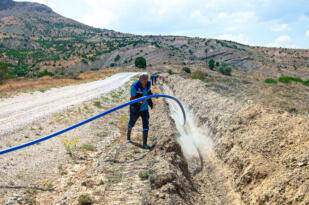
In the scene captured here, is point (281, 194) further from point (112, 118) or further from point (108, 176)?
point (112, 118)

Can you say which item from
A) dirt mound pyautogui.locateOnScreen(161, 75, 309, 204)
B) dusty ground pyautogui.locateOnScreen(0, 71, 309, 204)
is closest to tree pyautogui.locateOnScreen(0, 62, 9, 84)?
dusty ground pyautogui.locateOnScreen(0, 71, 309, 204)

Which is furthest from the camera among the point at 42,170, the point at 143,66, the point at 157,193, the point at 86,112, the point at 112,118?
the point at 143,66

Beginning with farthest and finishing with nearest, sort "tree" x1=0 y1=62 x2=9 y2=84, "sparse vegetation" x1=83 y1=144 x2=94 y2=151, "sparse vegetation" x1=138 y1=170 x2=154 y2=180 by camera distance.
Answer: "tree" x1=0 y1=62 x2=9 y2=84 → "sparse vegetation" x1=83 y1=144 x2=94 y2=151 → "sparse vegetation" x1=138 y1=170 x2=154 y2=180

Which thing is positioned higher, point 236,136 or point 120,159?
point 236,136

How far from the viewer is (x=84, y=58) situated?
309ft

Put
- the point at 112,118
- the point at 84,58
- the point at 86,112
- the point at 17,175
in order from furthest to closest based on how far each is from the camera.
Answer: the point at 84,58 → the point at 86,112 → the point at 112,118 → the point at 17,175

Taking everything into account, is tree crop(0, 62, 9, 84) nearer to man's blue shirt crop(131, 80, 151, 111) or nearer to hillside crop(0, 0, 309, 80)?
man's blue shirt crop(131, 80, 151, 111)

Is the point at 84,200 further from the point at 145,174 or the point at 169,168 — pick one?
the point at 169,168

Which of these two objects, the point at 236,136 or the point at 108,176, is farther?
the point at 236,136

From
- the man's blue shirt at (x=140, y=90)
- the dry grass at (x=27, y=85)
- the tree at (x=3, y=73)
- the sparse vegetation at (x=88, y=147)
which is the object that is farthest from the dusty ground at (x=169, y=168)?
the tree at (x=3, y=73)

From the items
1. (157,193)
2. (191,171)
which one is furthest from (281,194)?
(191,171)

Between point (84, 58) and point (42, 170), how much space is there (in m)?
96.5

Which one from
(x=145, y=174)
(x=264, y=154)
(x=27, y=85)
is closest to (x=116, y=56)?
(x=27, y=85)

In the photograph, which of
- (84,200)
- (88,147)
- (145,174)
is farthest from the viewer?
(88,147)
